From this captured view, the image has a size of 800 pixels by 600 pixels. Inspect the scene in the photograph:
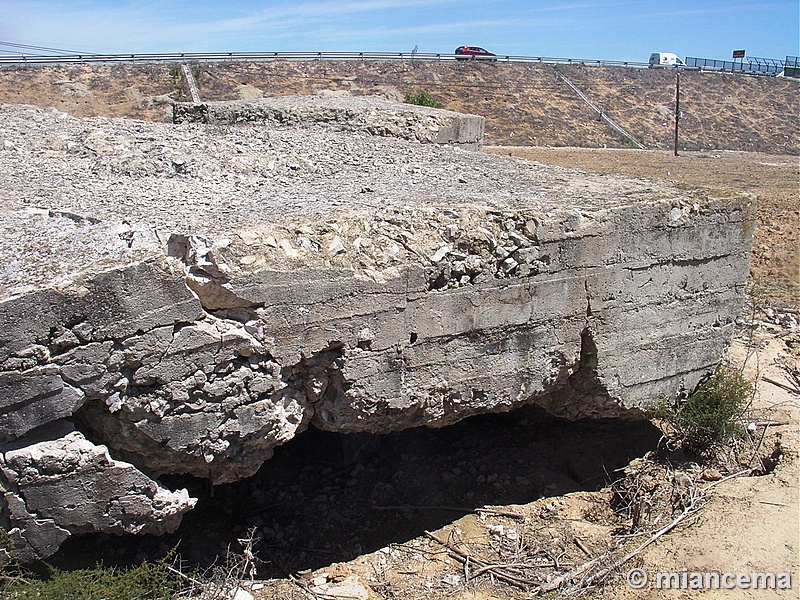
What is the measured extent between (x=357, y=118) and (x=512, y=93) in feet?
79.9

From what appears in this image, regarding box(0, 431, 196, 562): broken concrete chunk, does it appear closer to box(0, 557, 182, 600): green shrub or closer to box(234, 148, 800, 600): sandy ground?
box(0, 557, 182, 600): green shrub

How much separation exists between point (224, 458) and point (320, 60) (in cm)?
2983

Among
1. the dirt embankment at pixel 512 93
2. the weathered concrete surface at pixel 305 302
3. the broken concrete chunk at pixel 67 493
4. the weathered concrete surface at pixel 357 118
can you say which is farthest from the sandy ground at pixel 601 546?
the dirt embankment at pixel 512 93

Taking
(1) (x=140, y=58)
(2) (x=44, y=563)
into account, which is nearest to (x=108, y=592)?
(2) (x=44, y=563)

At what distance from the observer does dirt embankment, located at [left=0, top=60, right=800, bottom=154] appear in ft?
84.7

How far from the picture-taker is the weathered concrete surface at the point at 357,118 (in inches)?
318

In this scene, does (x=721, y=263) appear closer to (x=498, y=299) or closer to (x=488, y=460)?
(x=498, y=299)

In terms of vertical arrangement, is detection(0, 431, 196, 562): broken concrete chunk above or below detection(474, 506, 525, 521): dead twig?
above

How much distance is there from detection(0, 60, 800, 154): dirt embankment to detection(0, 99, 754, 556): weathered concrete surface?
20709mm

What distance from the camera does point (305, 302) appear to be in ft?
12.5

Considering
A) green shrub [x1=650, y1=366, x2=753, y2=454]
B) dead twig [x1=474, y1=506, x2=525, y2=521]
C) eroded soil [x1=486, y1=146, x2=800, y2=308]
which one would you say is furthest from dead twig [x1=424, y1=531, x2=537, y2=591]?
eroded soil [x1=486, y1=146, x2=800, y2=308]

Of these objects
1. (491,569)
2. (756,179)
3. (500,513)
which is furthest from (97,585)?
(756,179)

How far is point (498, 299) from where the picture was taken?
4.34 metres
